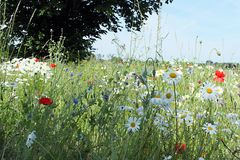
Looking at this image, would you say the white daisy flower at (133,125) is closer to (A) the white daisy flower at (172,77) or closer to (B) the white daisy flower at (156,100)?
(B) the white daisy flower at (156,100)

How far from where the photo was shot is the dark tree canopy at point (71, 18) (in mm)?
15492

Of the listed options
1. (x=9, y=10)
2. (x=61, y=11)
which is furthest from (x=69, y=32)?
(x=9, y=10)

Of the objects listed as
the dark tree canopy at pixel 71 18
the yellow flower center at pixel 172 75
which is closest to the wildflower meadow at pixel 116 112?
the yellow flower center at pixel 172 75

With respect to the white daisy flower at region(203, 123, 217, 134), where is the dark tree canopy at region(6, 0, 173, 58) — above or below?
above

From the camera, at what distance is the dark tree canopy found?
50.8ft

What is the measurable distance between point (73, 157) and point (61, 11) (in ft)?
48.4

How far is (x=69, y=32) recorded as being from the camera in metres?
16.6

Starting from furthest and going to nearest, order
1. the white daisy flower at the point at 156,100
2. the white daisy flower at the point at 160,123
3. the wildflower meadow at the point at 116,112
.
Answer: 1. the white daisy flower at the point at 160,123
2. the wildflower meadow at the point at 116,112
3. the white daisy flower at the point at 156,100

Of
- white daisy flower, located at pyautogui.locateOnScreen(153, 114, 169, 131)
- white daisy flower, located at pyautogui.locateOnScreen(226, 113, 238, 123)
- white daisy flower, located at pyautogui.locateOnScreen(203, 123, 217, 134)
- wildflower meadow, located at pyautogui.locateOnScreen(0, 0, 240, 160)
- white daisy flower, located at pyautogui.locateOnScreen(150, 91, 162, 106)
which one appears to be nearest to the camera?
white daisy flower, located at pyautogui.locateOnScreen(150, 91, 162, 106)

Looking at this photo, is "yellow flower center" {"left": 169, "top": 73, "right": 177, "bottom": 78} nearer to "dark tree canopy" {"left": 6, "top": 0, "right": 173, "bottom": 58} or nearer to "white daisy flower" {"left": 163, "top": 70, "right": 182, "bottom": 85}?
"white daisy flower" {"left": 163, "top": 70, "right": 182, "bottom": 85}

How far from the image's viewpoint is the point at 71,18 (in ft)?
55.4

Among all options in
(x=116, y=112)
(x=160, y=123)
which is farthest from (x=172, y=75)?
(x=116, y=112)

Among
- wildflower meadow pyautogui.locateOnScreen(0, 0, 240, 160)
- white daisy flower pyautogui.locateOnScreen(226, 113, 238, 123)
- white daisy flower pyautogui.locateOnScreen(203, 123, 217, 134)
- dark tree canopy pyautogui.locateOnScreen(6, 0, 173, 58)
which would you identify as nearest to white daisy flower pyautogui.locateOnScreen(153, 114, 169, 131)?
wildflower meadow pyautogui.locateOnScreen(0, 0, 240, 160)

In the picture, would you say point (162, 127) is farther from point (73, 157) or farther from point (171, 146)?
point (73, 157)
